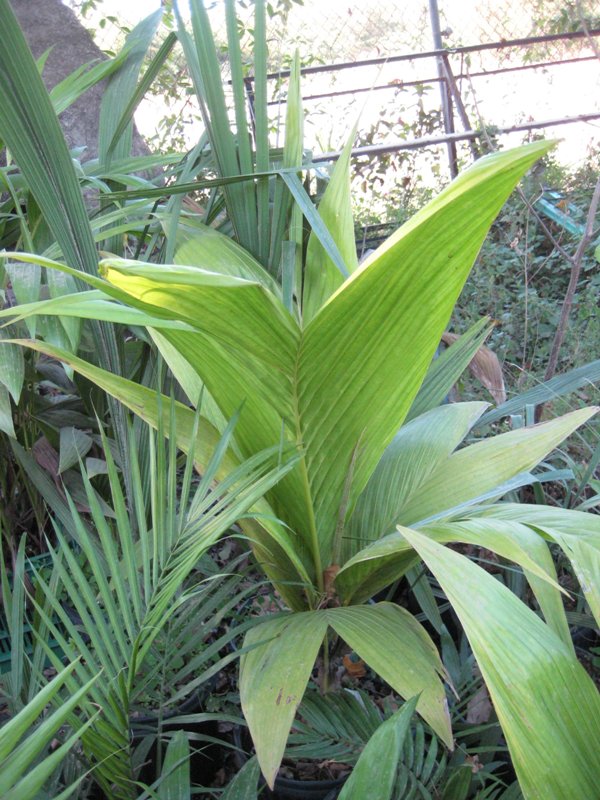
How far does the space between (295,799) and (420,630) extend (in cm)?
31

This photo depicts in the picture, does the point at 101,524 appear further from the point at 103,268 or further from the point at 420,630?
the point at 420,630

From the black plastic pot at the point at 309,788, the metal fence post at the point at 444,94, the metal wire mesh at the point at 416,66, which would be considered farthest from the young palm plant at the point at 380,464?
the metal wire mesh at the point at 416,66

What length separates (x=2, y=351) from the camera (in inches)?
37.8

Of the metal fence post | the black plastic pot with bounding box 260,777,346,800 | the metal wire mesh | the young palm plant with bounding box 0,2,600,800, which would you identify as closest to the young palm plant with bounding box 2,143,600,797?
the young palm plant with bounding box 0,2,600,800

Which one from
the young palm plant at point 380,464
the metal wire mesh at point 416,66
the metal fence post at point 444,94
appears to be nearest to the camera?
the young palm plant at point 380,464

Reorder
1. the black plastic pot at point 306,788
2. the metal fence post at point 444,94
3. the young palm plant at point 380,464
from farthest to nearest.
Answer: the metal fence post at point 444,94
the black plastic pot at point 306,788
the young palm plant at point 380,464

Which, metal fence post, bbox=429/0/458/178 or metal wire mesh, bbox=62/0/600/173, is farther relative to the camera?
metal wire mesh, bbox=62/0/600/173

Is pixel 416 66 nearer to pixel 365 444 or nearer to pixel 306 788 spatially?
pixel 365 444

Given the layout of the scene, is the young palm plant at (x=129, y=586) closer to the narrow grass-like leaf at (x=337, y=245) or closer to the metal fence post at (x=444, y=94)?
the narrow grass-like leaf at (x=337, y=245)

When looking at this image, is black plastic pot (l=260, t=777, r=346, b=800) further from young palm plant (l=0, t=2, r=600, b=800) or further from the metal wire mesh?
the metal wire mesh

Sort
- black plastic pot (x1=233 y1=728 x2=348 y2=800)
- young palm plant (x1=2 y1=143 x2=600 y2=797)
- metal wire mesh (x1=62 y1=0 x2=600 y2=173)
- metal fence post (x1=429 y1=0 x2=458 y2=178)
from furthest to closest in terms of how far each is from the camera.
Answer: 1. metal wire mesh (x1=62 y1=0 x2=600 y2=173)
2. metal fence post (x1=429 y1=0 x2=458 y2=178)
3. black plastic pot (x1=233 y1=728 x2=348 y2=800)
4. young palm plant (x1=2 y1=143 x2=600 y2=797)

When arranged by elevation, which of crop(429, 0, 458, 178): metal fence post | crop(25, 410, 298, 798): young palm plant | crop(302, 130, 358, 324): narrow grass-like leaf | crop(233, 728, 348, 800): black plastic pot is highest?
crop(429, 0, 458, 178): metal fence post

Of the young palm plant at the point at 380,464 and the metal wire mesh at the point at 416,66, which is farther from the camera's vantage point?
the metal wire mesh at the point at 416,66

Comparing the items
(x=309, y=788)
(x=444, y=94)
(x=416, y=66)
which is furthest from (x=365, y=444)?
(x=416, y=66)
